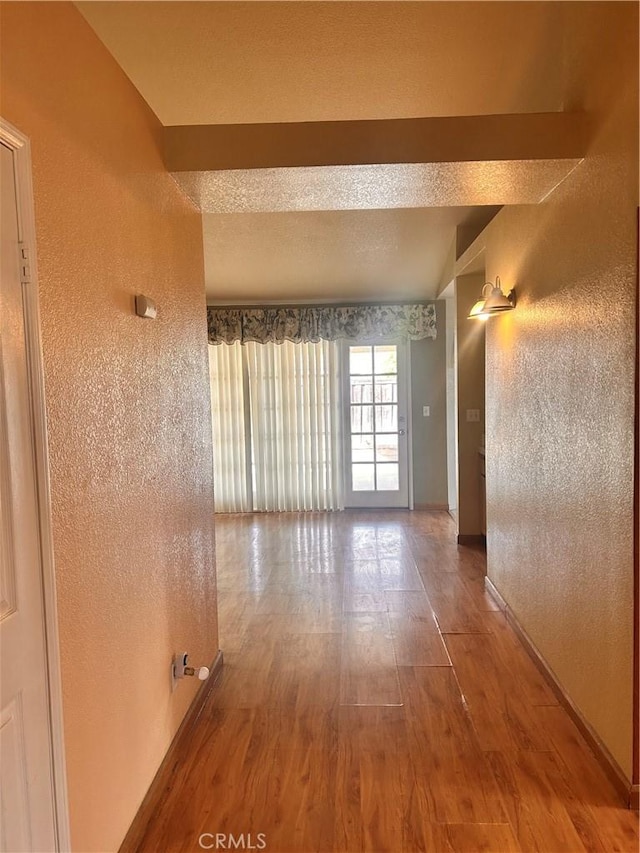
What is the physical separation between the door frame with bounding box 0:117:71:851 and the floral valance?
471cm

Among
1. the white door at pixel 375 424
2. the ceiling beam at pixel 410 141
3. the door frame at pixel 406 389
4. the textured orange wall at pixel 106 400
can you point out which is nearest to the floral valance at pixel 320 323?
the door frame at pixel 406 389

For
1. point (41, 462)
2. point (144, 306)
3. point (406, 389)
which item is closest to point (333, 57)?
point (144, 306)

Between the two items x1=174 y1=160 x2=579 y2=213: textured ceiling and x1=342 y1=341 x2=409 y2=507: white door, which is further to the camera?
x1=342 y1=341 x2=409 y2=507: white door

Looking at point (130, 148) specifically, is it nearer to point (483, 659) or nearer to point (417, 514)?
point (483, 659)

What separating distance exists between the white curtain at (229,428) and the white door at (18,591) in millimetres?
4823

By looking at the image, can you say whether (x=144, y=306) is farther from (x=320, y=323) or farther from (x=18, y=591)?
(x=320, y=323)

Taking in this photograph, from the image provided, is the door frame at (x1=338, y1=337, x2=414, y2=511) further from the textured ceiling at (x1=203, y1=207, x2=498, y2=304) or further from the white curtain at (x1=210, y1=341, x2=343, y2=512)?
the textured ceiling at (x1=203, y1=207, x2=498, y2=304)

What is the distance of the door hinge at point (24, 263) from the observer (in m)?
1.16

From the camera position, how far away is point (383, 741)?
6.97 ft

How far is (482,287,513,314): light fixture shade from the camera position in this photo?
2.87m

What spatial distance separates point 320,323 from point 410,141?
12.7 feet

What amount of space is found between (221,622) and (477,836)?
76.5 inches

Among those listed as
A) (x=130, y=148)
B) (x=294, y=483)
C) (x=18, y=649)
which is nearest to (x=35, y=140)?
(x=130, y=148)

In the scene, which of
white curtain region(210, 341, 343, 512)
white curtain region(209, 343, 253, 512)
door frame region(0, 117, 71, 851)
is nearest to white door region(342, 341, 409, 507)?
white curtain region(210, 341, 343, 512)
